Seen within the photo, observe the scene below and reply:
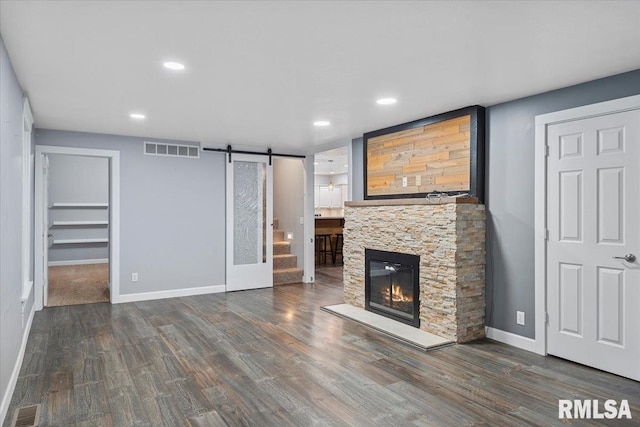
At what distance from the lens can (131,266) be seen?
5.88 metres

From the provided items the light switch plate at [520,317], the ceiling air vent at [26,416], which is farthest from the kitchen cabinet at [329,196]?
the ceiling air vent at [26,416]

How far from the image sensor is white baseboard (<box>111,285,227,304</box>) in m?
5.83

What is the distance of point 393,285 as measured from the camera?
15.8 ft

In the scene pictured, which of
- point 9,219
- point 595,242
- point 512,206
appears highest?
point 512,206

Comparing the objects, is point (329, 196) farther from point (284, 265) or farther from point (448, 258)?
point (448, 258)

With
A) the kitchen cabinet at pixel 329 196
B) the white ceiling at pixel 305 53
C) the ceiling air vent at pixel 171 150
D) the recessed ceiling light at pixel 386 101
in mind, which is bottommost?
the kitchen cabinet at pixel 329 196

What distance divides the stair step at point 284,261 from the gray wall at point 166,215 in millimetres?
1184

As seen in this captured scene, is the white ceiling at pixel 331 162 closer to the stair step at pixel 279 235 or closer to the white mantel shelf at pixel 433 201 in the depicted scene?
the stair step at pixel 279 235

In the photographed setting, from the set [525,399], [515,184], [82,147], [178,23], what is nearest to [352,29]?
[178,23]

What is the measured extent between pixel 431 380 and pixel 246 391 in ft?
4.60

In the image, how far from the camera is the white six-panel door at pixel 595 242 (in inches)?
125

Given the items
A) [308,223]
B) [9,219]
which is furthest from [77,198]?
[9,219]

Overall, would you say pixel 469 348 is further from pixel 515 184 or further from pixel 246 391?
pixel 246 391

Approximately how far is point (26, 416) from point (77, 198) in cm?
843
